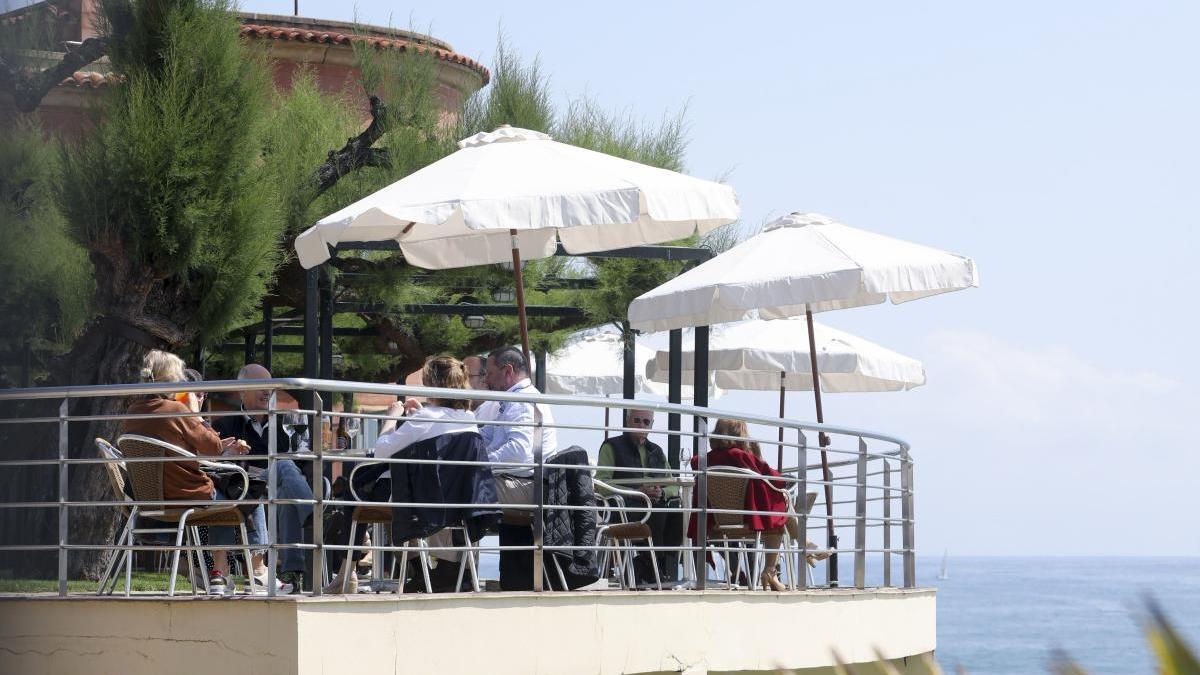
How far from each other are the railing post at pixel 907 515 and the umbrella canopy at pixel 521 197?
2.16m

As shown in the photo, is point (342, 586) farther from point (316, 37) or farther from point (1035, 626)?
point (1035, 626)

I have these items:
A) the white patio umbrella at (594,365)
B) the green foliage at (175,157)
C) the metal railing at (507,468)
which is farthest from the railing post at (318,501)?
the white patio umbrella at (594,365)

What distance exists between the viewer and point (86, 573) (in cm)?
1197

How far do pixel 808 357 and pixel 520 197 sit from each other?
6.65 metres

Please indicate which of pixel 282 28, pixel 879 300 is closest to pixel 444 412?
pixel 879 300

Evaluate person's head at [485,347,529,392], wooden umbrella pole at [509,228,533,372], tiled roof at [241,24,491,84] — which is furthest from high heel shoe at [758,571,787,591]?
tiled roof at [241,24,491,84]

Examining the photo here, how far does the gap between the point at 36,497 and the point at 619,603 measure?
639 centimetres

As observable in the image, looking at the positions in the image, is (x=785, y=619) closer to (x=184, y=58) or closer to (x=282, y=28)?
→ (x=184, y=58)

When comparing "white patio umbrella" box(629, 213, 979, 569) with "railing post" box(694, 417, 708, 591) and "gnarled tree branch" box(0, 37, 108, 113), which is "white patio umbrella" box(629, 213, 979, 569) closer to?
"railing post" box(694, 417, 708, 591)

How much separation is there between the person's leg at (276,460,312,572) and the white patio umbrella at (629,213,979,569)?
3267 mm

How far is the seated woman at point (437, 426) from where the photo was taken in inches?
282

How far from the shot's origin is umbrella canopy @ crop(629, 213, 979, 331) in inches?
414

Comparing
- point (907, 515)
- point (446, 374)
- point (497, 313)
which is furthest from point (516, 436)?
point (497, 313)

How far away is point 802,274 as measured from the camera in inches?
416
